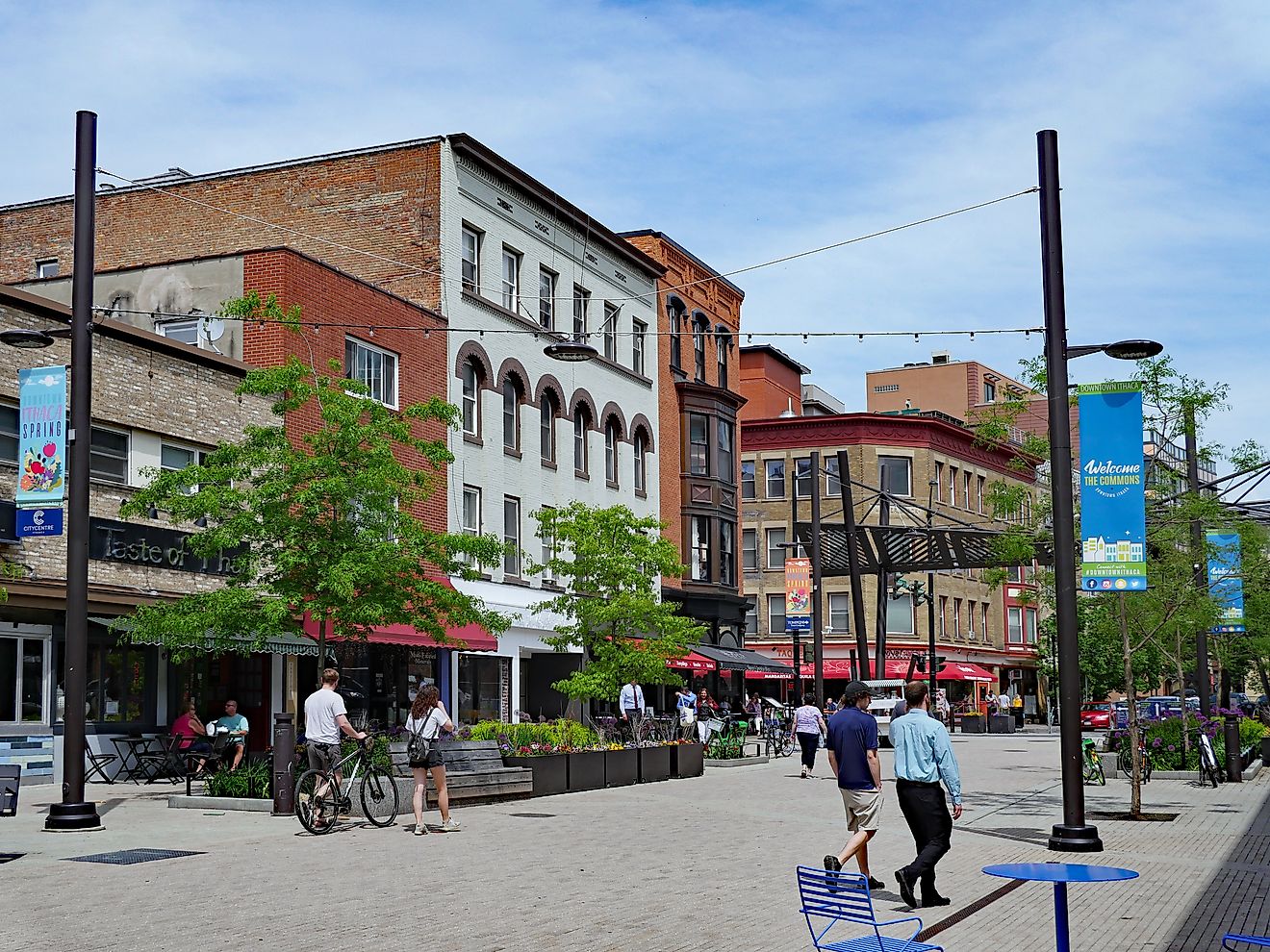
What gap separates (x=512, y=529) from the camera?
39531 millimetres

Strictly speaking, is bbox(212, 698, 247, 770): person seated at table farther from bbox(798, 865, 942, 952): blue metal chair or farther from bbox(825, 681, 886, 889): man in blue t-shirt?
bbox(798, 865, 942, 952): blue metal chair

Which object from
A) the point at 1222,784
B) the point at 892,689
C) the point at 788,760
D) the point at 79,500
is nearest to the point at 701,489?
the point at 892,689

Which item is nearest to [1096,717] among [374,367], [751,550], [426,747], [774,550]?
[774,550]

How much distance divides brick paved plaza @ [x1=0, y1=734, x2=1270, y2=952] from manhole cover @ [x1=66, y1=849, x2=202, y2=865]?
21 centimetres

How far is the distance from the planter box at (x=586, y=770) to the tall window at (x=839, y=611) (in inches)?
1742

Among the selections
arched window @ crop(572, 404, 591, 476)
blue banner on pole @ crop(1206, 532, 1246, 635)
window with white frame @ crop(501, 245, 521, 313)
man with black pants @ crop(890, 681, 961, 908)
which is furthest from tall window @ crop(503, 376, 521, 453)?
man with black pants @ crop(890, 681, 961, 908)

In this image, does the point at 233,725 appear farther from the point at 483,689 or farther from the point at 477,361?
the point at 477,361

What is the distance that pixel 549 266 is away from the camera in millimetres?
41750

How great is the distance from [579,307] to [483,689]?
38.7 ft

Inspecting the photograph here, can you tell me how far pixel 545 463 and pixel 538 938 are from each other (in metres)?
31.1

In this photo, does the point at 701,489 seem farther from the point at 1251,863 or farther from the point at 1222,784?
the point at 1251,863

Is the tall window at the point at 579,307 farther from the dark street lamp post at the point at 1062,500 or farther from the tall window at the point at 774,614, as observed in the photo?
the tall window at the point at 774,614

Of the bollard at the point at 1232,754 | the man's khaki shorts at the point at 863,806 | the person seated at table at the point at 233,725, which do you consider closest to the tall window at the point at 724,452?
the bollard at the point at 1232,754

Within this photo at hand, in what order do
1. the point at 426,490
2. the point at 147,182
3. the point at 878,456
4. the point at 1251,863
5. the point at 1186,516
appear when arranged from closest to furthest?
the point at 1251,863 < the point at 1186,516 < the point at 426,490 < the point at 147,182 < the point at 878,456
